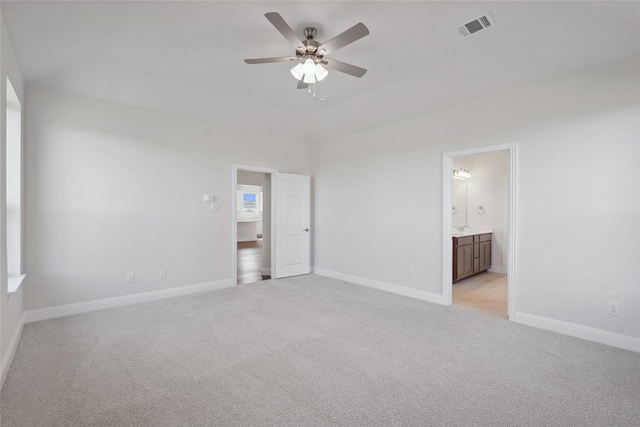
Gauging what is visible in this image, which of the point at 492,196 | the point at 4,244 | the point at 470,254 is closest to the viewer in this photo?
the point at 4,244

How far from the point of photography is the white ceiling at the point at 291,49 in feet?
7.70

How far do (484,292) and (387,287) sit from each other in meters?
1.51

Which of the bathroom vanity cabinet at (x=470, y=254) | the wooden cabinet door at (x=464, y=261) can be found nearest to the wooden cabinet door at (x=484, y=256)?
the bathroom vanity cabinet at (x=470, y=254)

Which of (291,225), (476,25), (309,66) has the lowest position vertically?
(291,225)

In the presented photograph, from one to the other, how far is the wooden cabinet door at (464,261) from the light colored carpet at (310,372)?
4.89 feet

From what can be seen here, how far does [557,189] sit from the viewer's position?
3.08 metres

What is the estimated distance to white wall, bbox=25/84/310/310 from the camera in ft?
11.1

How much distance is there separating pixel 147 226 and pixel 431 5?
416 cm

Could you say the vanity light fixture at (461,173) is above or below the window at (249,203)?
above

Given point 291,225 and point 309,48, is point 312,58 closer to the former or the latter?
point 309,48

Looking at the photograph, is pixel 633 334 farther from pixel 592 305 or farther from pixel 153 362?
pixel 153 362

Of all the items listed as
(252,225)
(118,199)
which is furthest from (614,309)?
(252,225)

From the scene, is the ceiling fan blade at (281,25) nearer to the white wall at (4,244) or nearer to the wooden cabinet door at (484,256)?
the white wall at (4,244)

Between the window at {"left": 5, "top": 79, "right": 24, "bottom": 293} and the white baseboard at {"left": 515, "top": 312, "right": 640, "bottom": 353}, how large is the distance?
17.6 feet
